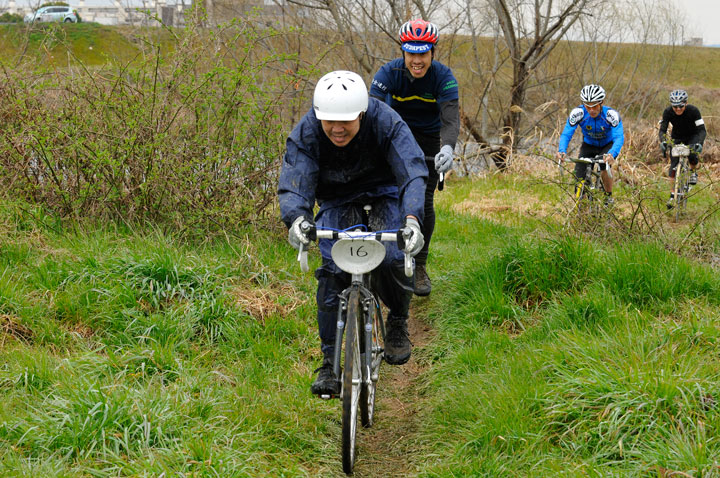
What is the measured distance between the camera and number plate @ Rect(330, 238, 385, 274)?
3873 mm

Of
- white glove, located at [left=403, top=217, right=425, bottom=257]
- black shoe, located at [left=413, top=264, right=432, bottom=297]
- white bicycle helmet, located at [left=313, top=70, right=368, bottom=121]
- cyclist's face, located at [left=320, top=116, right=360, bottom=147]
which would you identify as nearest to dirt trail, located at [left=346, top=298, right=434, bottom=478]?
black shoe, located at [left=413, top=264, right=432, bottom=297]

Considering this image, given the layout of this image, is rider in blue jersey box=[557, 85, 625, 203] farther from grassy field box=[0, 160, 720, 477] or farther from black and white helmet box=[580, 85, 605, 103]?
grassy field box=[0, 160, 720, 477]

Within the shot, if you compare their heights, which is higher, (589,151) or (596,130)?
(596,130)

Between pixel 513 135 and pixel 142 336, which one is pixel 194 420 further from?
pixel 513 135

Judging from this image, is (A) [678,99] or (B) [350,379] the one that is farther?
(A) [678,99]

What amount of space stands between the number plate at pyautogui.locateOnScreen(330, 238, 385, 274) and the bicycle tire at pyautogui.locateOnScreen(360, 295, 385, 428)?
356 mm

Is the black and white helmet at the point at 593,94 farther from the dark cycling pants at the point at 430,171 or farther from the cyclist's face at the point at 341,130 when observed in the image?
the cyclist's face at the point at 341,130

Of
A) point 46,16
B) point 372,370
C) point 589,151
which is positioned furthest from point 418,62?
point 46,16

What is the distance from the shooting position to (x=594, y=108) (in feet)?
29.3

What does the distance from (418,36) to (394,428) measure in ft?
10.4

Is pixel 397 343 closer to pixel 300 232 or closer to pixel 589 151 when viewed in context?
pixel 300 232

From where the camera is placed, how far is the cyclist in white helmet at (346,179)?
4.05m

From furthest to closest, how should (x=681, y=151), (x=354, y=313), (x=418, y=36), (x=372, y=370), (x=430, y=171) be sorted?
1. (x=681, y=151)
2. (x=430, y=171)
3. (x=418, y=36)
4. (x=372, y=370)
5. (x=354, y=313)

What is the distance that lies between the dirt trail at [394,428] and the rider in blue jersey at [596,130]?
3.82m
